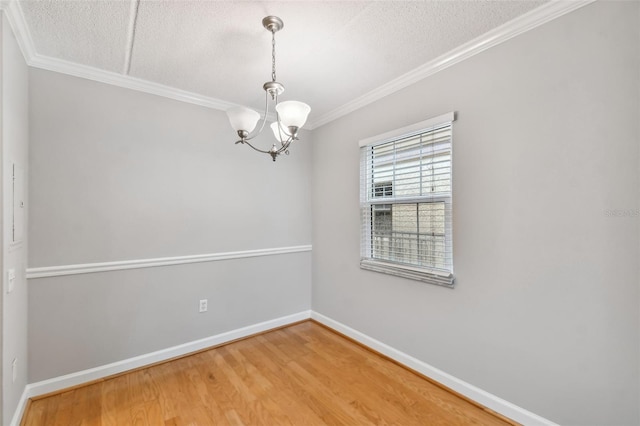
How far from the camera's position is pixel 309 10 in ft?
5.43

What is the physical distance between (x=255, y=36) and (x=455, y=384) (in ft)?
9.22

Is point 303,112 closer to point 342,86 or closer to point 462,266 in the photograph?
point 342,86

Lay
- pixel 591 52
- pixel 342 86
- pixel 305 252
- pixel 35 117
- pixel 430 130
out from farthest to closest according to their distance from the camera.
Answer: pixel 305 252 → pixel 342 86 → pixel 430 130 → pixel 35 117 → pixel 591 52

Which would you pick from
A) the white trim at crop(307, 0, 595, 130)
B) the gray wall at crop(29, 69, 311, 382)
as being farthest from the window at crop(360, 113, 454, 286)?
the gray wall at crop(29, 69, 311, 382)

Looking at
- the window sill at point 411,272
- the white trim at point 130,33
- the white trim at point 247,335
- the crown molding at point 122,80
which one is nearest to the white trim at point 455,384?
the white trim at point 247,335

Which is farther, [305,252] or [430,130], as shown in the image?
[305,252]

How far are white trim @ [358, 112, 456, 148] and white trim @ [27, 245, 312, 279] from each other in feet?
5.12

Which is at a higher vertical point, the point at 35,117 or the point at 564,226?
the point at 35,117

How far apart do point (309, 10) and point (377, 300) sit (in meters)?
2.37

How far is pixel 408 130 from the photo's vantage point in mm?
2434

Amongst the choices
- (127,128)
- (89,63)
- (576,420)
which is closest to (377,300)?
(576,420)

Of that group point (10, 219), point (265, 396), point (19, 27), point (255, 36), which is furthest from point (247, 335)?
point (19, 27)

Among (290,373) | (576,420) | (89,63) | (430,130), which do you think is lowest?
(290,373)

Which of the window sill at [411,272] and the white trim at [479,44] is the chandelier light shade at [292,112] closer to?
the white trim at [479,44]
